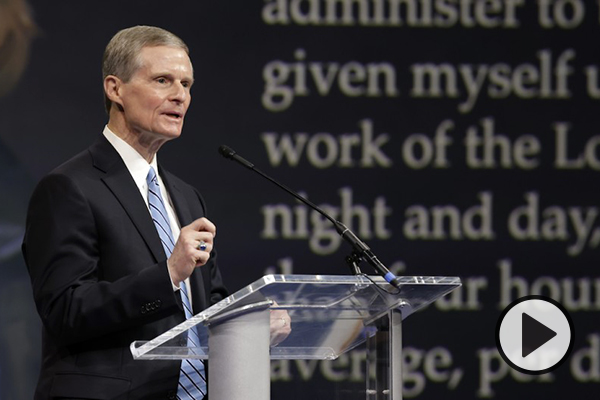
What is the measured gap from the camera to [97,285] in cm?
242

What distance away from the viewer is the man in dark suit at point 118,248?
237 cm

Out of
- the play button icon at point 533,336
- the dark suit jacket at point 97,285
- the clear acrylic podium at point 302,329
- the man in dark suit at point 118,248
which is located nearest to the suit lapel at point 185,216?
the man in dark suit at point 118,248

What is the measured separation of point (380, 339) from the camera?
2199mm

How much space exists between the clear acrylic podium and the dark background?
191 centimetres

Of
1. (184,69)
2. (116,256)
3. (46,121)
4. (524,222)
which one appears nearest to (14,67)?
(46,121)

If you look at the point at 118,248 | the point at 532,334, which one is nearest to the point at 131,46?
the point at 118,248

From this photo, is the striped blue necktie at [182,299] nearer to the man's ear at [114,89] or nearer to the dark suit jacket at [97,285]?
the dark suit jacket at [97,285]

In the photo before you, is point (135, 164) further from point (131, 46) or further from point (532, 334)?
point (532, 334)

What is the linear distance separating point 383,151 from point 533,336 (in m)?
0.95

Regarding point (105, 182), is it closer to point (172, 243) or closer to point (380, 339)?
point (172, 243)

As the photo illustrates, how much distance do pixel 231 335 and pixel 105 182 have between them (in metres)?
0.76

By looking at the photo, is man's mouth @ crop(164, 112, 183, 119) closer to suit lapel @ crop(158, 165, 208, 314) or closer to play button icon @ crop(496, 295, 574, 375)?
suit lapel @ crop(158, 165, 208, 314)

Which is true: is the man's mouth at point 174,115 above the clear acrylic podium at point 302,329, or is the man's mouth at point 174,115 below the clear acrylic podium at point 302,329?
above

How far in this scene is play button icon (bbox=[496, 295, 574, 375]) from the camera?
3760mm
